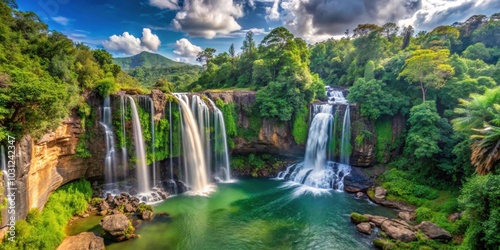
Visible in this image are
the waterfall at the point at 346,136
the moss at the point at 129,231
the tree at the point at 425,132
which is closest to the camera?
the moss at the point at 129,231

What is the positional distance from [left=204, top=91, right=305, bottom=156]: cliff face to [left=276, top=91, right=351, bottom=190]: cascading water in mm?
1596

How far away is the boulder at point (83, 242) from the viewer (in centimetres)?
1180

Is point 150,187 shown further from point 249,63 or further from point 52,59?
point 249,63

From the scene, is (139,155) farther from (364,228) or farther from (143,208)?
(364,228)

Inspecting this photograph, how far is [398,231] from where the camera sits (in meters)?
13.2

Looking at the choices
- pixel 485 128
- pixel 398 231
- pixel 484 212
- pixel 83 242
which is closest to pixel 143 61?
pixel 83 242

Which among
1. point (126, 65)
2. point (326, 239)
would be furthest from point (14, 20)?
point (126, 65)

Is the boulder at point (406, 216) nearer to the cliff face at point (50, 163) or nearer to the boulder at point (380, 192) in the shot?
the boulder at point (380, 192)

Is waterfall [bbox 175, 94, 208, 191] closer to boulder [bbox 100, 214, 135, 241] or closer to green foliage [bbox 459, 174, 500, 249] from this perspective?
boulder [bbox 100, 214, 135, 241]

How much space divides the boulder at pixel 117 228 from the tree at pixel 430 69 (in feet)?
77.8

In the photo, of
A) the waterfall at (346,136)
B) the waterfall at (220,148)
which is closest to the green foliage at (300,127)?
the waterfall at (346,136)

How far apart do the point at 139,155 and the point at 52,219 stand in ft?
21.4

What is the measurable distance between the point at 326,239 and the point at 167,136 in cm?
Result: 1347

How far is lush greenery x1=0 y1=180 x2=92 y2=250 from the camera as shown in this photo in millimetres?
10492
